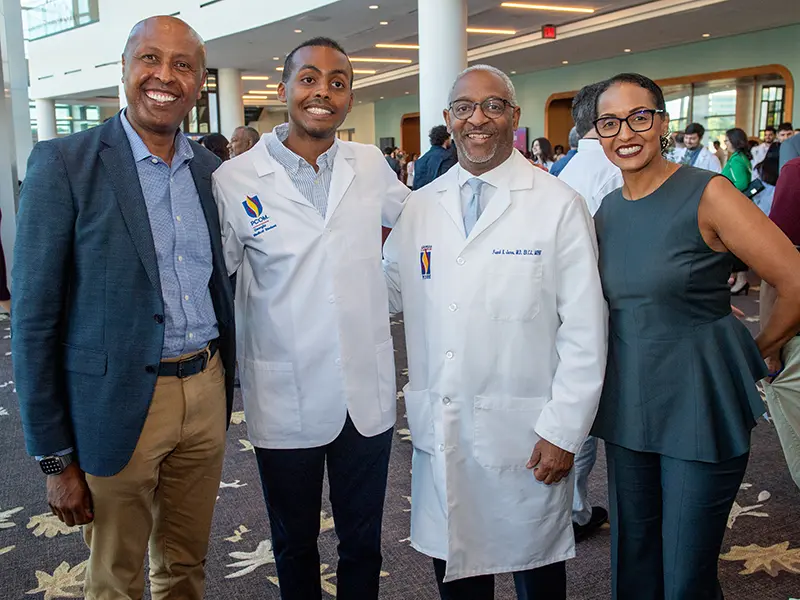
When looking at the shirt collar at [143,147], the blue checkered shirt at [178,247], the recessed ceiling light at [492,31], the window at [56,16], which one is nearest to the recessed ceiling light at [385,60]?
the recessed ceiling light at [492,31]

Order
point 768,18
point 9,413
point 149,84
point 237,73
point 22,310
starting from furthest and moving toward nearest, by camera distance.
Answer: point 237,73
point 768,18
point 9,413
point 149,84
point 22,310

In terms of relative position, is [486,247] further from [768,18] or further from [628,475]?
[768,18]

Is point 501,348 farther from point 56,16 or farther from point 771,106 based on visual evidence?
point 56,16

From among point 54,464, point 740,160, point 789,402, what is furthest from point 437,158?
point 54,464

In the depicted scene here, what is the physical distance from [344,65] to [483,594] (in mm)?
1587

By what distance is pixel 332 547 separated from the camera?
3.00 m

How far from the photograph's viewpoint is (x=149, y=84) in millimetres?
1924

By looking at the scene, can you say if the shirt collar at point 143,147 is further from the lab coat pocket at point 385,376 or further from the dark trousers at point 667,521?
the dark trousers at point 667,521

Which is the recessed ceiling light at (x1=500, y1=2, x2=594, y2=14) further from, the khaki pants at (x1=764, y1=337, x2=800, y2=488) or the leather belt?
the leather belt

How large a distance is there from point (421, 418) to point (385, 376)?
166mm

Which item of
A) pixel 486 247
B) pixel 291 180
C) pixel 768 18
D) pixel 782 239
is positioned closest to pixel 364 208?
pixel 291 180

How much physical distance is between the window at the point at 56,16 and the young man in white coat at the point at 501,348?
75.5 ft

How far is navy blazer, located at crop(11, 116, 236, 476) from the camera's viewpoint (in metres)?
1.74

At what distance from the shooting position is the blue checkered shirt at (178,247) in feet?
6.22
